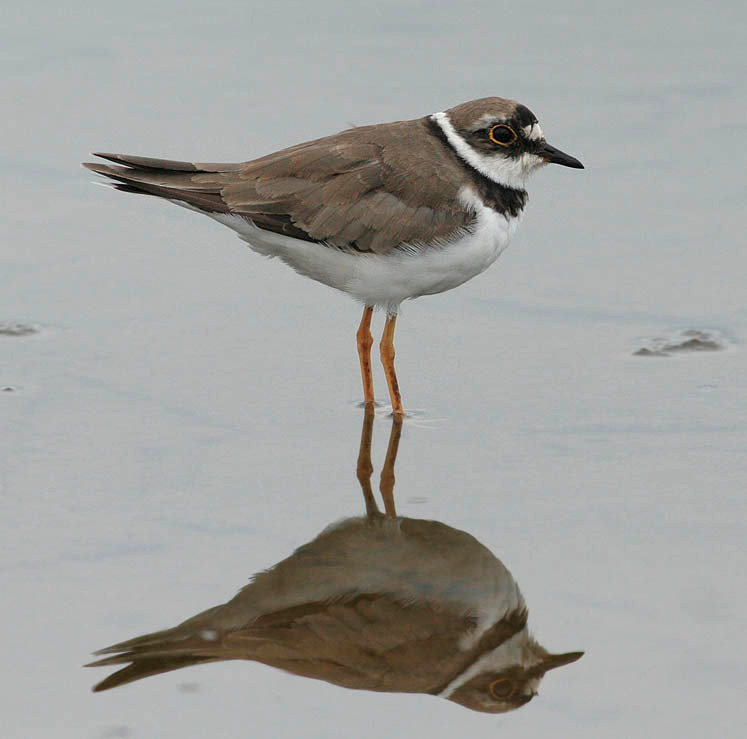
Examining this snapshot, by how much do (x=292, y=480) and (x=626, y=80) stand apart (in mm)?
5820

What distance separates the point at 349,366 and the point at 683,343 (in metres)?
1.85

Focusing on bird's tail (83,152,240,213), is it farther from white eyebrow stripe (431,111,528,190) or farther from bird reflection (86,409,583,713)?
bird reflection (86,409,583,713)

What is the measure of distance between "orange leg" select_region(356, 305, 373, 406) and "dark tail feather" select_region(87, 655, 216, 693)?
2.62m

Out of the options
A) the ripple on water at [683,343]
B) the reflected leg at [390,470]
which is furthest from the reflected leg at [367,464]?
the ripple on water at [683,343]

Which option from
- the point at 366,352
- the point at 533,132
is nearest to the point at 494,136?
the point at 533,132

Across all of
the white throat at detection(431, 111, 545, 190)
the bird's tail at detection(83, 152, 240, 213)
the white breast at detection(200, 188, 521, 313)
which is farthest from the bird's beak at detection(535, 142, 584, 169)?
the bird's tail at detection(83, 152, 240, 213)

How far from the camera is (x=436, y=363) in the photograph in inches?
307

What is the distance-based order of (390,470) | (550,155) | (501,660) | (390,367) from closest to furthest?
(501,660), (390,470), (390,367), (550,155)

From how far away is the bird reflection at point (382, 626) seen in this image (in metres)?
5.00

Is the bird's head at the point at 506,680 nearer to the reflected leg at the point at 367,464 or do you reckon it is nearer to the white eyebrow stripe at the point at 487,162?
the reflected leg at the point at 367,464

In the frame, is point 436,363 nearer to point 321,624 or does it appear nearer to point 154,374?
point 154,374

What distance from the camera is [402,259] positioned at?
7.38m

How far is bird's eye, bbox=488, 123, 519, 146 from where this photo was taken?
25.0ft

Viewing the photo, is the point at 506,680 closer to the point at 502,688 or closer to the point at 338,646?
the point at 502,688
